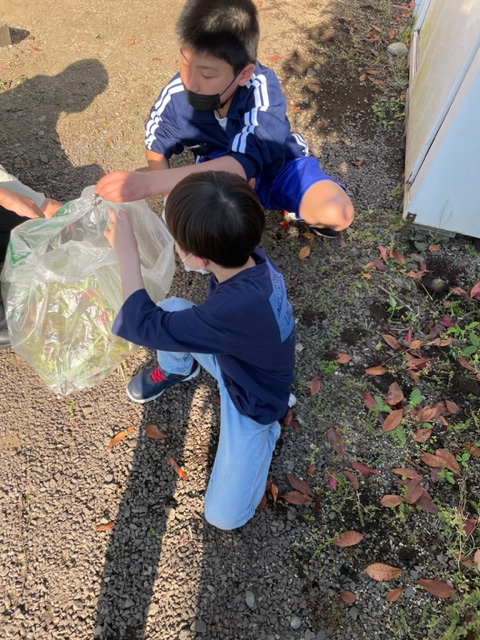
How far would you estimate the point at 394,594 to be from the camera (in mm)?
1625

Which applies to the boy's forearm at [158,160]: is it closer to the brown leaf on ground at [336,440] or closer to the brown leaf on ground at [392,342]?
the brown leaf on ground at [392,342]

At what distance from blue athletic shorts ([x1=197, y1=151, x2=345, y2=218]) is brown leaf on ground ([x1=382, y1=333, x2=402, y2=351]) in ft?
2.59

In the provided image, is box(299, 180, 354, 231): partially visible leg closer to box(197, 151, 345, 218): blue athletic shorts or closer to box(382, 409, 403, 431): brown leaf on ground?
box(197, 151, 345, 218): blue athletic shorts

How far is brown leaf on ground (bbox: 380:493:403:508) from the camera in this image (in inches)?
71.2

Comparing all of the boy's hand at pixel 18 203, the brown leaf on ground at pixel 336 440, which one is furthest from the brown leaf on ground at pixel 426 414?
the boy's hand at pixel 18 203

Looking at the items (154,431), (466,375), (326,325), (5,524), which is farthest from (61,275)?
(466,375)

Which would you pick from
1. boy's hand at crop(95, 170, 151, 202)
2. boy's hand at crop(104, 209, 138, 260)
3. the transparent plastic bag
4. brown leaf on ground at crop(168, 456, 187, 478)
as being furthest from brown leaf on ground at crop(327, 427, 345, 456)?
boy's hand at crop(95, 170, 151, 202)

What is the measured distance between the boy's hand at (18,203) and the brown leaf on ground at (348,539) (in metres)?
1.82

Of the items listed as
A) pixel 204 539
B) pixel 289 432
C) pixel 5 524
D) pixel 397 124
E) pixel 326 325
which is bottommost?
pixel 5 524

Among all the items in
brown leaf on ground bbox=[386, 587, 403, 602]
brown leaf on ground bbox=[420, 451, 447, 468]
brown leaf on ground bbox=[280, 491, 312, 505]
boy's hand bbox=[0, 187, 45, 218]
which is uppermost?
boy's hand bbox=[0, 187, 45, 218]

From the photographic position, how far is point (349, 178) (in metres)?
2.97

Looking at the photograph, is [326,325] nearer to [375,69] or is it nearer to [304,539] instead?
[304,539]

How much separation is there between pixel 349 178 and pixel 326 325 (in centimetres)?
119

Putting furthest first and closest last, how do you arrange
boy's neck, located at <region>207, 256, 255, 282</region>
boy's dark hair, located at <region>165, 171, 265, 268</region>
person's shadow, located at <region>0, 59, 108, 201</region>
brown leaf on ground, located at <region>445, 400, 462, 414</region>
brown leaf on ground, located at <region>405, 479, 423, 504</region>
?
person's shadow, located at <region>0, 59, 108, 201</region> → brown leaf on ground, located at <region>445, 400, 462, 414</region> → brown leaf on ground, located at <region>405, 479, 423, 504</region> → boy's neck, located at <region>207, 256, 255, 282</region> → boy's dark hair, located at <region>165, 171, 265, 268</region>
